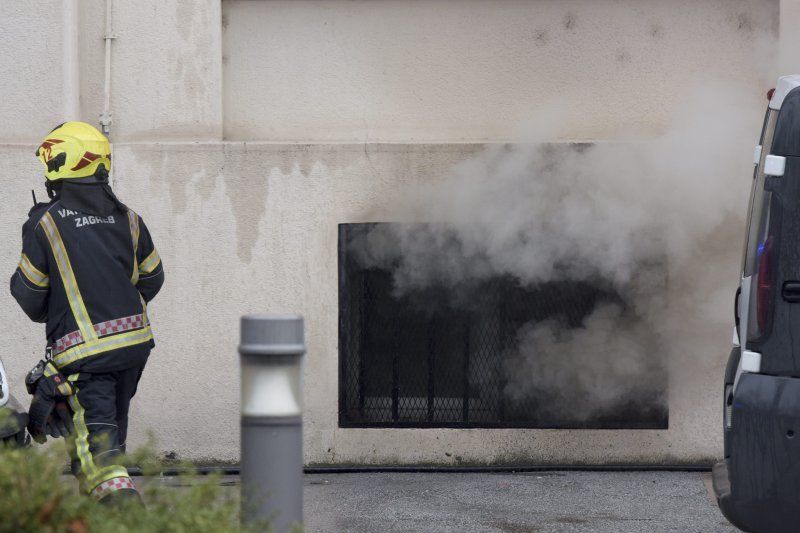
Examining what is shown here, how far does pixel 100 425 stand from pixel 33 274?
2.21 ft

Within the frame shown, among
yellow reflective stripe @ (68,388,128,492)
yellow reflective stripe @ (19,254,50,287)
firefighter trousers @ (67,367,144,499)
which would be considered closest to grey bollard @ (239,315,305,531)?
yellow reflective stripe @ (68,388,128,492)

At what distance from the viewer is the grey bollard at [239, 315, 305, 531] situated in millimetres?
3055

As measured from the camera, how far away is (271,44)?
7383mm

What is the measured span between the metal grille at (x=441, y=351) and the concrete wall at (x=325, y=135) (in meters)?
0.09

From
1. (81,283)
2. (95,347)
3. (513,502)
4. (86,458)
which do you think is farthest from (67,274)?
(513,502)

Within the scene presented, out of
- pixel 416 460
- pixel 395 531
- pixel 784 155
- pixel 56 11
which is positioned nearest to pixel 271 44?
pixel 56 11

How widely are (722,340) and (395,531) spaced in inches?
99.2

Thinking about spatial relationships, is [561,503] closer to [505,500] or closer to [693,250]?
[505,500]

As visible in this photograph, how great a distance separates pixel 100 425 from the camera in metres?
4.76

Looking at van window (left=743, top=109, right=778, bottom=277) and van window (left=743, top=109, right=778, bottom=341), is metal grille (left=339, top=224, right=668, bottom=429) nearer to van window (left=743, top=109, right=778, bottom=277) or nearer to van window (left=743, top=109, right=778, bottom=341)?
van window (left=743, top=109, right=778, bottom=277)

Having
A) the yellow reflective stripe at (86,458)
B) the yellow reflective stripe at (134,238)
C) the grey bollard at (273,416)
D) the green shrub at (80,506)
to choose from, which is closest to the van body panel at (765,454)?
the grey bollard at (273,416)

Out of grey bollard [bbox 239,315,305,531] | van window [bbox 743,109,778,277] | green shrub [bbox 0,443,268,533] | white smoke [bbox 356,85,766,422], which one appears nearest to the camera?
green shrub [bbox 0,443,268,533]

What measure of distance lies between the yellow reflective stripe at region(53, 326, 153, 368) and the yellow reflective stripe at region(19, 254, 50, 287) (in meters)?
0.30

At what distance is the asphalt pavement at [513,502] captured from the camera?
5730 millimetres
